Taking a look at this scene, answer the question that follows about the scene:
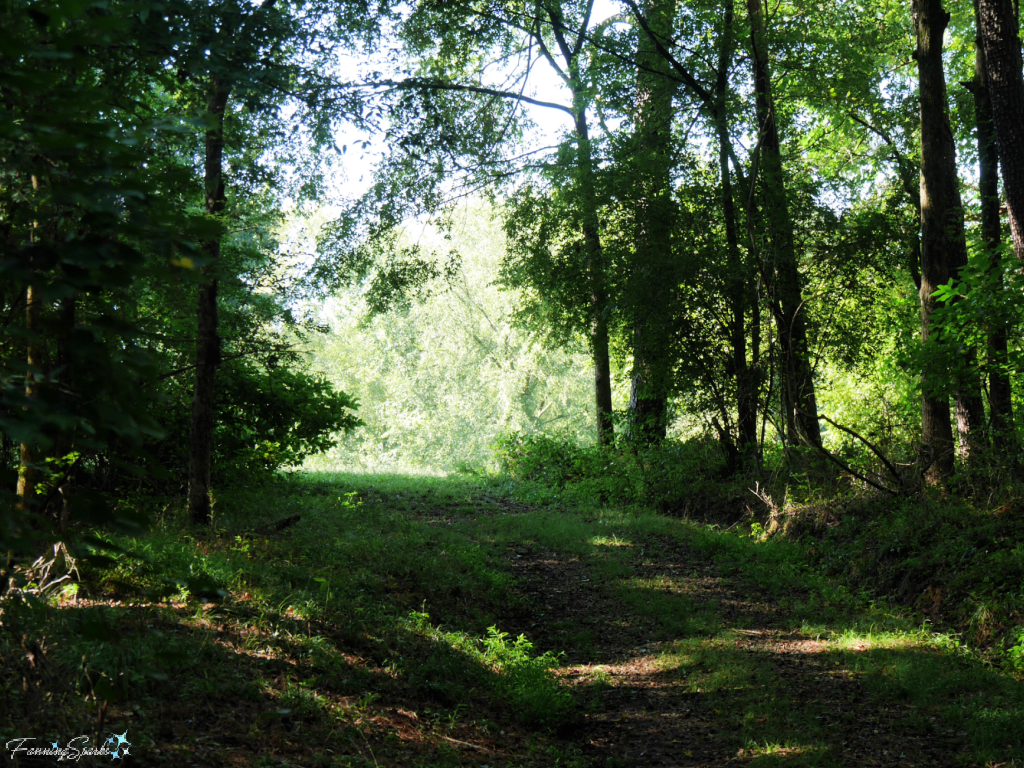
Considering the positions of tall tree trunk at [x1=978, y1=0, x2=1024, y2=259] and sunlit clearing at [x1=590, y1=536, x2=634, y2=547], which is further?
sunlit clearing at [x1=590, y1=536, x2=634, y2=547]

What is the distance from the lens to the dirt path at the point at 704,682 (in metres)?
4.68

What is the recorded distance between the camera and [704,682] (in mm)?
5715

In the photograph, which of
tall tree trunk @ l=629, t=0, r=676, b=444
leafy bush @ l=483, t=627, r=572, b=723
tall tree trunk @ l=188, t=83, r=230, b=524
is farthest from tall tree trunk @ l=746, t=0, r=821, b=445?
tall tree trunk @ l=188, t=83, r=230, b=524

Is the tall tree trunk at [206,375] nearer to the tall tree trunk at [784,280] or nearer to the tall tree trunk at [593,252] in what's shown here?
the tall tree trunk at [593,252]

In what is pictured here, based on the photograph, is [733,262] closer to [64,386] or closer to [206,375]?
[206,375]

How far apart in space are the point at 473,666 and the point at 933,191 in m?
8.25

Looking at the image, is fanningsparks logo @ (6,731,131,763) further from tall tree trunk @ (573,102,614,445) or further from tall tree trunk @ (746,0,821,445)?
tall tree trunk @ (573,102,614,445)

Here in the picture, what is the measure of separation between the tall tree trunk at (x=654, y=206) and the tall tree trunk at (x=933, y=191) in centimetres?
357

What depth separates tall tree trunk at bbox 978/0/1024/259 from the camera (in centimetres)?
809

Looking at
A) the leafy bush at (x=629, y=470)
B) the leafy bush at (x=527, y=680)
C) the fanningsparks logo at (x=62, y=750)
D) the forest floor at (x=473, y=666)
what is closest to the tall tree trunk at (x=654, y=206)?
the leafy bush at (x=629, y=470)

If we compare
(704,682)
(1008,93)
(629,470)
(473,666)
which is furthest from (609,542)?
(1008,93)

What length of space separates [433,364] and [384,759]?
27.7 meters

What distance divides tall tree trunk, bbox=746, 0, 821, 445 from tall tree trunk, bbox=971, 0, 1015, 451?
7.54ft

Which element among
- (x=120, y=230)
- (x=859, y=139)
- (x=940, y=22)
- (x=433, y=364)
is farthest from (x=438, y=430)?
(x=120, y=230)
